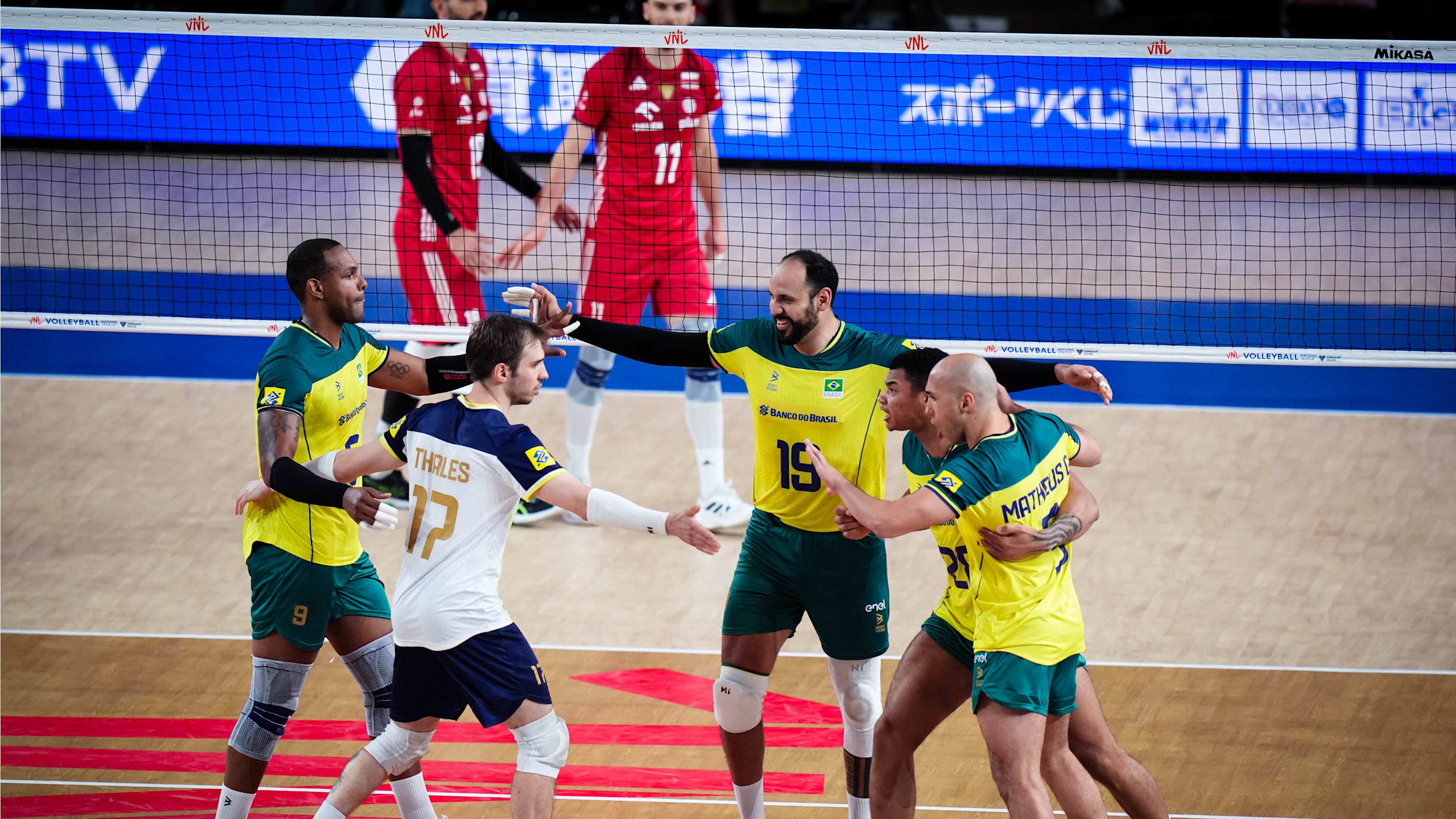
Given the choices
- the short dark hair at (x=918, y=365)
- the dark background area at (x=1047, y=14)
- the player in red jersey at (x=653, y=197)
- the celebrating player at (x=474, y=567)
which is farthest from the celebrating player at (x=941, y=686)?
the dark background area at (x=1047, y=14)

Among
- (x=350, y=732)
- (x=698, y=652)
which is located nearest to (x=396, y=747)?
(x=350, y=732)

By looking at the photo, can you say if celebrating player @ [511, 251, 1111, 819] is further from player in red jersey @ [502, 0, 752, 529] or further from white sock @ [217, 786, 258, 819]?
player in red jersey @ [502, 0, 752, 529]

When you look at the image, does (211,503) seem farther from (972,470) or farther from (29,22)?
(972,470)

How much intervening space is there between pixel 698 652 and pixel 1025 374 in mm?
2720

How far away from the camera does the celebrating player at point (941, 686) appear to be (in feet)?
15.9

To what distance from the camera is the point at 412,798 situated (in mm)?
5098

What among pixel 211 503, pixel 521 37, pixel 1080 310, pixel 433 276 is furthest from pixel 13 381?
pixel 1080 310

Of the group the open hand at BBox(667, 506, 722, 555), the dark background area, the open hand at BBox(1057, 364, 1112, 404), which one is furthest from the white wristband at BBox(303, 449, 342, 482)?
the dark background area

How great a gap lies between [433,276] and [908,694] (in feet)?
14.6

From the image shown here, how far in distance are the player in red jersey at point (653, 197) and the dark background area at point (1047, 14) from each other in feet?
27.5

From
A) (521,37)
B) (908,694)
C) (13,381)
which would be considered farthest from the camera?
(13,381)

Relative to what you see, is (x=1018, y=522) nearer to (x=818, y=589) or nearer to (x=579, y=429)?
(x=818, y=589)

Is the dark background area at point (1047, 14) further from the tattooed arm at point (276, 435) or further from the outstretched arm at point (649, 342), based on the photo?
the tattooed arm at point (276, 435)

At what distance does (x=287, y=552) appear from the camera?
5.07 meters
